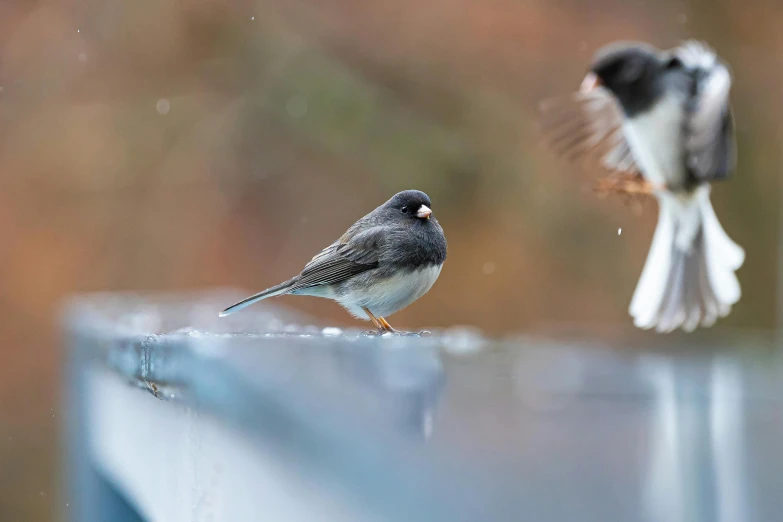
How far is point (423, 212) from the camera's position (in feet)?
2.89

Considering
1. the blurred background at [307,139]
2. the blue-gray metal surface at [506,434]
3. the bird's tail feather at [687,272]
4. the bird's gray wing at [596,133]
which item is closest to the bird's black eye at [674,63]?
the bird's gray wing at [596,133]

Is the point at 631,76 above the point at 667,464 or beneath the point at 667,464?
above

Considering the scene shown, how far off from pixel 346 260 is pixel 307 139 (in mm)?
2797

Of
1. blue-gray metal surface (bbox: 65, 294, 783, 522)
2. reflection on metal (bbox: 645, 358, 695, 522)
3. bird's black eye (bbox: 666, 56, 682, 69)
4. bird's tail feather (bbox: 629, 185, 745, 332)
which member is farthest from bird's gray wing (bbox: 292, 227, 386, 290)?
bird's black eye (bbox: 666, 56, 682, 69)

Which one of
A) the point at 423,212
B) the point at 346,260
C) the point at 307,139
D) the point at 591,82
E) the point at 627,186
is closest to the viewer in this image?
the point at 423,212

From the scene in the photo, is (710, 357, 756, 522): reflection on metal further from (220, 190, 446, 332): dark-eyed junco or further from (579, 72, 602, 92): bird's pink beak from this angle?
(579, 72, 602, 92): bird's pink beak

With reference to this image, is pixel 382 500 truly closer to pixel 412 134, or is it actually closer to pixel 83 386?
pixel 83 386

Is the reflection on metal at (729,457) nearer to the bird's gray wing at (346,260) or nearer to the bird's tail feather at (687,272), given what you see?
the bird's gray wing at (346,260)

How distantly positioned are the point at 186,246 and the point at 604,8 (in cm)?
224

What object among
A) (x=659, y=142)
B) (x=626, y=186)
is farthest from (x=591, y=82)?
(x=626, y=186)

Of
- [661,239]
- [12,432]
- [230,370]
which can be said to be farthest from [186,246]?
[230,370]

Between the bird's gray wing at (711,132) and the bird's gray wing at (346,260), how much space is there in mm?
716

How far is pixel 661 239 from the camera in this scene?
1.61 meters

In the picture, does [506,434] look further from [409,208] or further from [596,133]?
[596,133]
